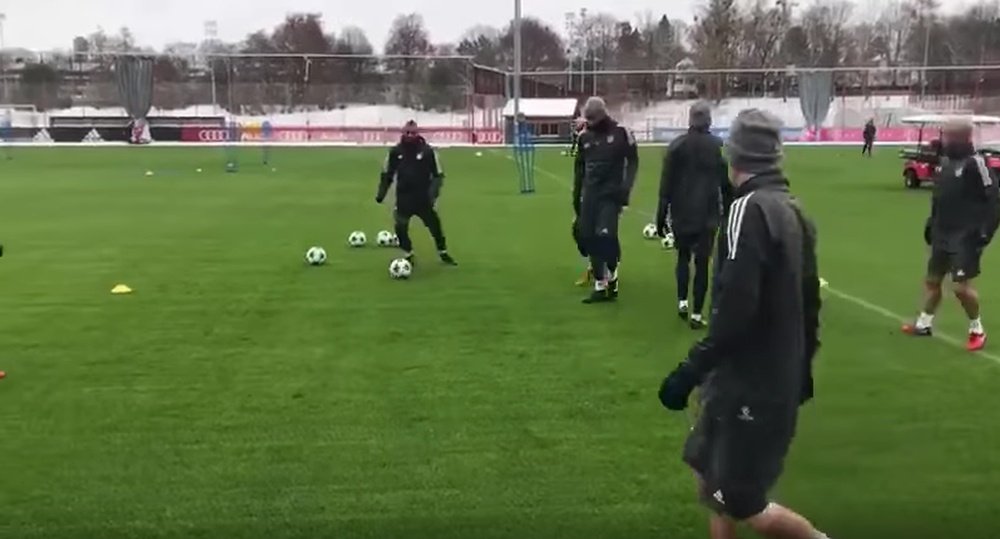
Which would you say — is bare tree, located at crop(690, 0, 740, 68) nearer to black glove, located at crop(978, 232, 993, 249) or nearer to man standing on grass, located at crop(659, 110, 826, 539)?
black glove, located at crop(978, 232, 993, 249)

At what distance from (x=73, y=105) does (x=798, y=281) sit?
58959mm

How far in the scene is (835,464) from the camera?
5824 millimetres

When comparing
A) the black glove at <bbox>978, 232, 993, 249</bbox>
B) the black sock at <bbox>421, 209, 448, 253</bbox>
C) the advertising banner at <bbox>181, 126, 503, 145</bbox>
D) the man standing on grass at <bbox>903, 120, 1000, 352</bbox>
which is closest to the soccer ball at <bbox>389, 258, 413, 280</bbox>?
the black sock at <bbox>421, 209, 448, 253</bbox>

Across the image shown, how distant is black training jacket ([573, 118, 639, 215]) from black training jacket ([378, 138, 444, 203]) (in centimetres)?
281

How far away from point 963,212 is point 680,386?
5604 mm

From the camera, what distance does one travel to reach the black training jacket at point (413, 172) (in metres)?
12.5

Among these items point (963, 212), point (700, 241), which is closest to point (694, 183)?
point (700, 241)

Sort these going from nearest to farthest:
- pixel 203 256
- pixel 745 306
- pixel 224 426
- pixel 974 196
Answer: pixel 745 306 → pixel 224 426 → pixel 974 196 → pixel 203 256

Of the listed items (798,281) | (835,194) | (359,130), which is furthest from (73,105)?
(798,281)

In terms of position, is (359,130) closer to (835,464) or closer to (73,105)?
(73,105)

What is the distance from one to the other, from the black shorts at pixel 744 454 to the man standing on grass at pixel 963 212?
5293mm

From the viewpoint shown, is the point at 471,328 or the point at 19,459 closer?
the point at 19,459

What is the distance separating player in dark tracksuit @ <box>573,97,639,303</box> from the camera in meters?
10.1

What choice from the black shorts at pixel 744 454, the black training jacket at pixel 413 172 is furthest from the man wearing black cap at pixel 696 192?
the black shorts at pixel 744 454
